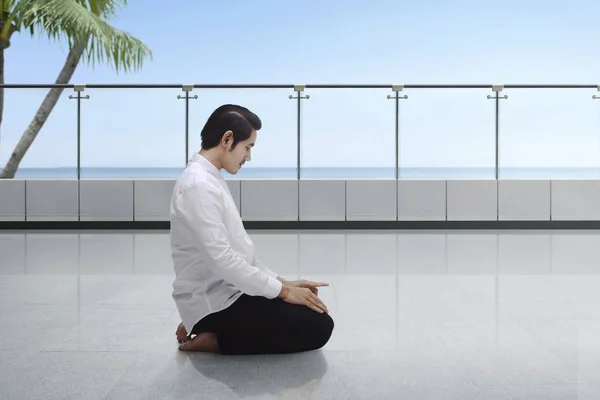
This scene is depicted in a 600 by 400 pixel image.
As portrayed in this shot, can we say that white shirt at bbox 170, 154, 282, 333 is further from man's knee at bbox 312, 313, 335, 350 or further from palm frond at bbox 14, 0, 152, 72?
palm frond at bbox 14, 0, 152, 72

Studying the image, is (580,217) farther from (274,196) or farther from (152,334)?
(152,334)

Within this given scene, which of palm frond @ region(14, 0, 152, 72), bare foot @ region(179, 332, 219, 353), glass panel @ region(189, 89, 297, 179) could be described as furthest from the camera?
palm frond @ region(14, 0, 152, 72)

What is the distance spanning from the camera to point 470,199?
981cm

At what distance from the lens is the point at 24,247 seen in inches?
300

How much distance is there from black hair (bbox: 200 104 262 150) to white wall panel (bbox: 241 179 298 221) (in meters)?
6.52

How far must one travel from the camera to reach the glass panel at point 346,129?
378 inches

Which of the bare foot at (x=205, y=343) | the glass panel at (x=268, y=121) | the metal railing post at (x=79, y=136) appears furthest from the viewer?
the metal railing post at (x=79, y=136)

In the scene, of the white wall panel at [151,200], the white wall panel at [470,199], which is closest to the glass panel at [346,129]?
the white wall panel at [470,199]

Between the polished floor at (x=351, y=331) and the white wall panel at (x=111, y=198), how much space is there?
2748mm

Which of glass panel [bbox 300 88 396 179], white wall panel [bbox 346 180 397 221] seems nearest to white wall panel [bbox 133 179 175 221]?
glass panel [bbox 300 88 396 179]

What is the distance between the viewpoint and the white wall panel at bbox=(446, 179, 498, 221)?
32.2ft

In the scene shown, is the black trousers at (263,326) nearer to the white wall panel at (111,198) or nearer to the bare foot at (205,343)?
the bare foot at (205,343)

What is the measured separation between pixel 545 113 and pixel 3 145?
24.8 feet

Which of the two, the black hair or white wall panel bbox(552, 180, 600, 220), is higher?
the black hair
